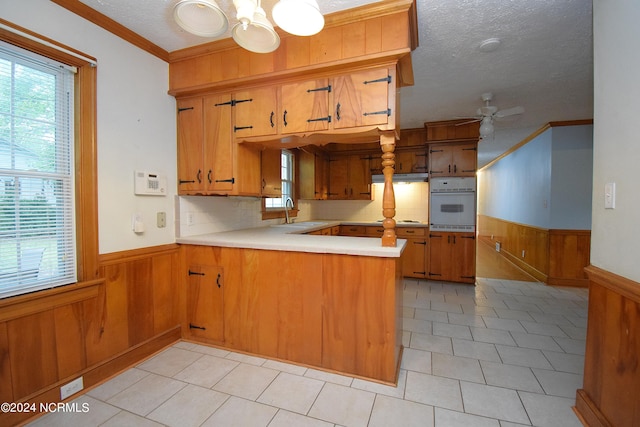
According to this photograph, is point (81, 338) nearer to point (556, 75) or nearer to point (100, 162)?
point (100, 162)

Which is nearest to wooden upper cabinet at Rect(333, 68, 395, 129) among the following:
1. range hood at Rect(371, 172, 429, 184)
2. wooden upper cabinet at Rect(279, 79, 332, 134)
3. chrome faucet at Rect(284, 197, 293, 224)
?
wooden upper cabinet at Rect(279, 79, 332, 134)

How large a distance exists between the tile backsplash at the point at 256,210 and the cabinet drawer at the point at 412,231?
0.66 meters

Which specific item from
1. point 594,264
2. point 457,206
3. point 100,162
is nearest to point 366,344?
point 594,264

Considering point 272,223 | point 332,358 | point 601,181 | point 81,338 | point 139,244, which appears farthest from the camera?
point 272,223

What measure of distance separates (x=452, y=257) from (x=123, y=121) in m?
4.48

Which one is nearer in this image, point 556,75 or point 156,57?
point 156,57

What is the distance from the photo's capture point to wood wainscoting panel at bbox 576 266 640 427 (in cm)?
123

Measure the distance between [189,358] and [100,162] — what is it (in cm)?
166

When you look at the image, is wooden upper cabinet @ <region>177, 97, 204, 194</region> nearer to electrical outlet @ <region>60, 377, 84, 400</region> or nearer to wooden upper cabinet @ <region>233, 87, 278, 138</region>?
wooden upper cabinet @ <region>233, 87, 278, 138</region>

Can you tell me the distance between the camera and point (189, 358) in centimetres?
224

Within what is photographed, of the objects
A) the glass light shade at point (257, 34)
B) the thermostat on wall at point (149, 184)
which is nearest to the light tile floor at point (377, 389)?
the thermostat on wall at point (149, 184)

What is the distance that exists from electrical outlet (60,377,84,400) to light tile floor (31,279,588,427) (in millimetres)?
79

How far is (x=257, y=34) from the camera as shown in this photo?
1479mm

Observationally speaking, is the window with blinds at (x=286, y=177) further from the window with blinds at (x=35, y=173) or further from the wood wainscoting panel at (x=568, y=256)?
the wood wainscoting panel at (x=568, y=256)
